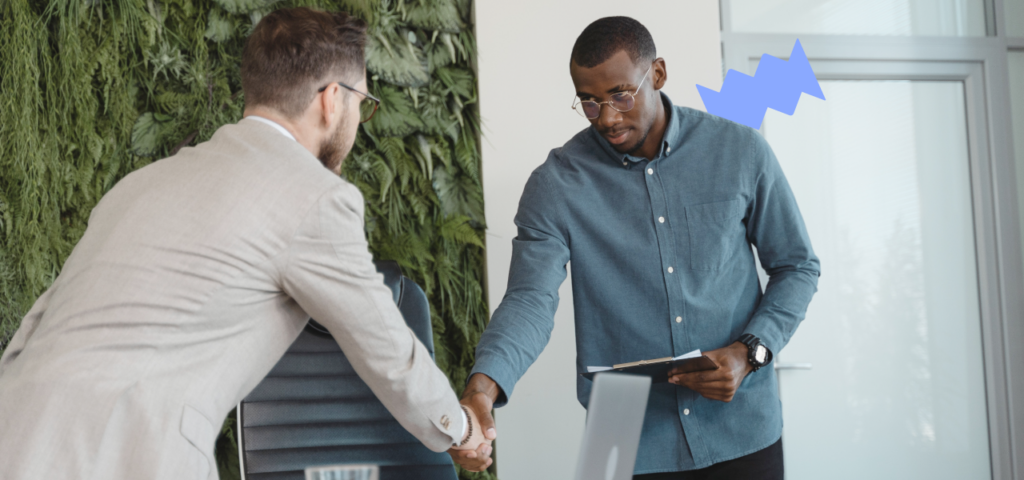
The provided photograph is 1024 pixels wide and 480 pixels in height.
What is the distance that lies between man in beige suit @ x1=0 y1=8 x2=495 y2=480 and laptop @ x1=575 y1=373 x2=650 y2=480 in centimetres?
60

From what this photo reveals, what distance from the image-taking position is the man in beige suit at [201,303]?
1065 millimetres

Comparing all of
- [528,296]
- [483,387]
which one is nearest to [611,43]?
[528,296]

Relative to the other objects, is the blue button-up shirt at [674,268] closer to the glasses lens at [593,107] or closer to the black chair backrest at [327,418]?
the glasses lens at [593,107]

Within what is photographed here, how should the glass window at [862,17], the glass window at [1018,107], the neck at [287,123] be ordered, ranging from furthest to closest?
1. the glass window at [1018,107]
2. the glass window at [862,17]
3. the neck at [287,123]

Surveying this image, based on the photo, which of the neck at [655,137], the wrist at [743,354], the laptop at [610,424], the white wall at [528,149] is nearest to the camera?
the laptop at [610,424]

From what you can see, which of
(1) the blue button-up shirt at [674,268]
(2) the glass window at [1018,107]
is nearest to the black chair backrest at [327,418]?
(1) the blue button-up shirt at [674,268]

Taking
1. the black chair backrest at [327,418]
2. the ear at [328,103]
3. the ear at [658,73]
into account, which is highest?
the ear at [658,73]

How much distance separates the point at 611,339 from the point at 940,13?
85.5 inches

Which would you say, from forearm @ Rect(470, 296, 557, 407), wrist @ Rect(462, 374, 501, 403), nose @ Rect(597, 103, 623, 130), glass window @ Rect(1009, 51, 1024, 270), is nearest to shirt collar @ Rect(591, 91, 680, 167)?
nose @ Rect(597, 103, 623, 130)

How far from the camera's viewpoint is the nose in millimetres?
1689

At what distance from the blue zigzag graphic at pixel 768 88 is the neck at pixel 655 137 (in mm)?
977

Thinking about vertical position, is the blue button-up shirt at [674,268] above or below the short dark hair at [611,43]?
below

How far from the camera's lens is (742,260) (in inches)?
69.1

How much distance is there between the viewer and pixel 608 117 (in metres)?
1.69
